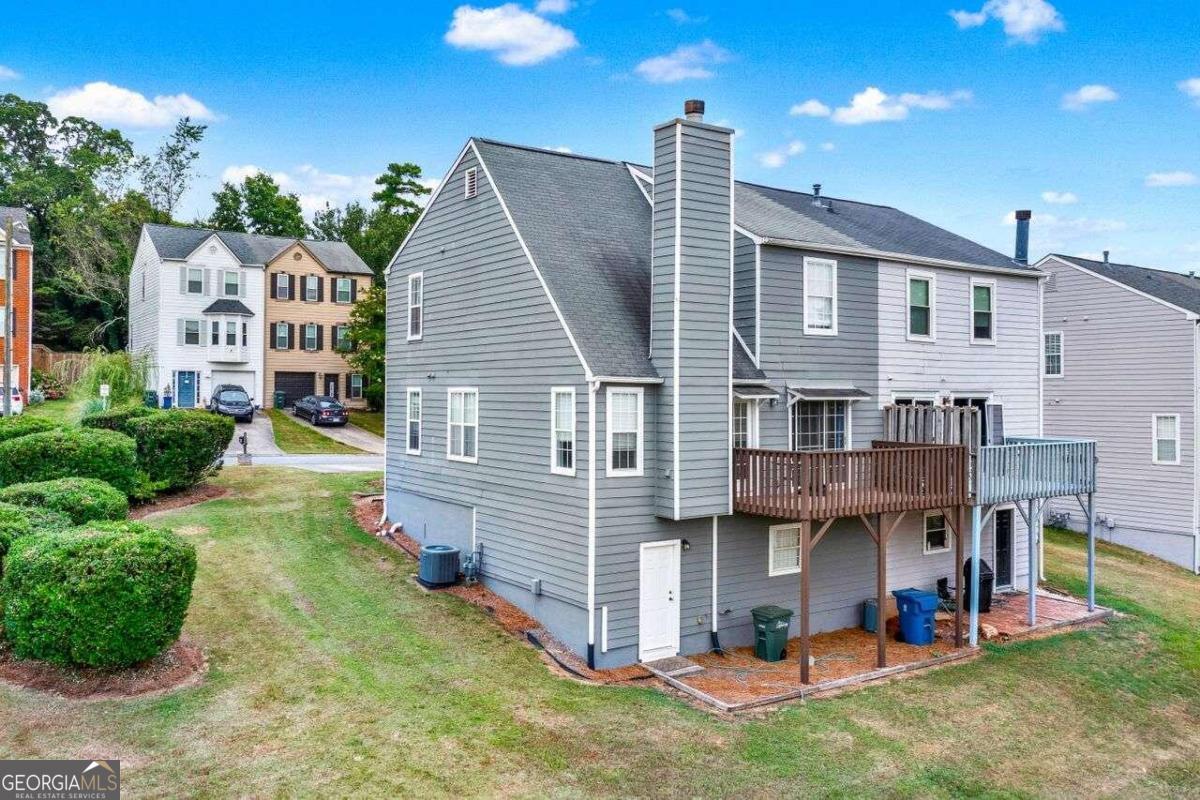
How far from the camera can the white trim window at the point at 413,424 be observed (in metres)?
18.5

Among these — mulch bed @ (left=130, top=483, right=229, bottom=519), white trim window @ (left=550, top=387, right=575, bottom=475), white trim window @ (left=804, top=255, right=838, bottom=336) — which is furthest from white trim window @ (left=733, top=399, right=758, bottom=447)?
mulch bed @ (left=130, top=483, right=229, bottom=519)

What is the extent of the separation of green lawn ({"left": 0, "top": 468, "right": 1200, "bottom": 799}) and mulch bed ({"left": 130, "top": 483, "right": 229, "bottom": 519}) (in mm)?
4010

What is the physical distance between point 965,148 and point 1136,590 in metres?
14.9

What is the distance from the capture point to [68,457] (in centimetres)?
1612

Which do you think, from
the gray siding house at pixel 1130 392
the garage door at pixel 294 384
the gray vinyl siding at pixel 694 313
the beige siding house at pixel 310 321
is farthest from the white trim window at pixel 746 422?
the garage door at pixel 294 384

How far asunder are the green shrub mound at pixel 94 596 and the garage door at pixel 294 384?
33.6m

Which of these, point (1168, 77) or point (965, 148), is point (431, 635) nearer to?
point (965, 148)

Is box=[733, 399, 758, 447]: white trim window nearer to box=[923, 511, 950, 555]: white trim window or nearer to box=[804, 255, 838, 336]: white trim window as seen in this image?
box=[804, 255, 838, 336]: white trim window

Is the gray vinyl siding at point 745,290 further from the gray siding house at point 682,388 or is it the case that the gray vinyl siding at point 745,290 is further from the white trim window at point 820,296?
the white trim window at point 820,296

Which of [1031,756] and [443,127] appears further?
[443,127]

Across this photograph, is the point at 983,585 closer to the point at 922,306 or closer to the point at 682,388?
the point at 922,306

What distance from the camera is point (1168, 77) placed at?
980 inches

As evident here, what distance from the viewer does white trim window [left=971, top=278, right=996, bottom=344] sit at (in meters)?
18.4

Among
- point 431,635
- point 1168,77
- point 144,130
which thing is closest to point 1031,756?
point 431,635
